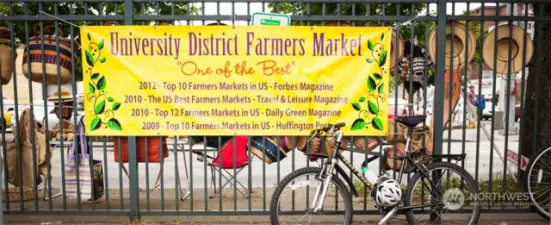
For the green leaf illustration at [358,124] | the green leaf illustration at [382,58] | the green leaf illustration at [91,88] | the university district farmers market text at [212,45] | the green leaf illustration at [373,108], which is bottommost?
the green leaf illustration at [358,124]

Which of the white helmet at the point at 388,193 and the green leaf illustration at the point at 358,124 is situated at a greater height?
the green leaf illustration at the point at 358,124

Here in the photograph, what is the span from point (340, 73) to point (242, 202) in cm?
226

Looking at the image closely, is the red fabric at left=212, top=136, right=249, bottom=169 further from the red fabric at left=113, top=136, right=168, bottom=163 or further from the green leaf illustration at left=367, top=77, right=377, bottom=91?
the green leaf illustration at left=367, top=77, right=377, bottom=91

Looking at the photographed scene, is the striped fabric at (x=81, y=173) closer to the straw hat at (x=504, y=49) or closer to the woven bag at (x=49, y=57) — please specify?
the woven bag at (x=49, y=57)

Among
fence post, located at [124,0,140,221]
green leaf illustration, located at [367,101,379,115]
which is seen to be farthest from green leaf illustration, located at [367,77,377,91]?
fence post, located at [124,0,140,221]

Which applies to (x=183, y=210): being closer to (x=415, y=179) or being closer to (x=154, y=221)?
(x=154, y=221)

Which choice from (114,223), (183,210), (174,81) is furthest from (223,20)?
(114,223)

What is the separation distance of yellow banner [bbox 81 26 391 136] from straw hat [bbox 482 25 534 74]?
116cm

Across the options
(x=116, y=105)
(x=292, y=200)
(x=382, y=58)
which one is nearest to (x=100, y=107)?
(x=116, y=105)

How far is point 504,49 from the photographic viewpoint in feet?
17.1

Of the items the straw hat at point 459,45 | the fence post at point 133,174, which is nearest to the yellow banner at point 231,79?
the fence post at point 133,174

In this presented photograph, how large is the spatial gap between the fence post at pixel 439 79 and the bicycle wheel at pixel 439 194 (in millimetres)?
342

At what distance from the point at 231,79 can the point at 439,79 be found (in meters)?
2.13

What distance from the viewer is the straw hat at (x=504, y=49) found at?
5.07 m
